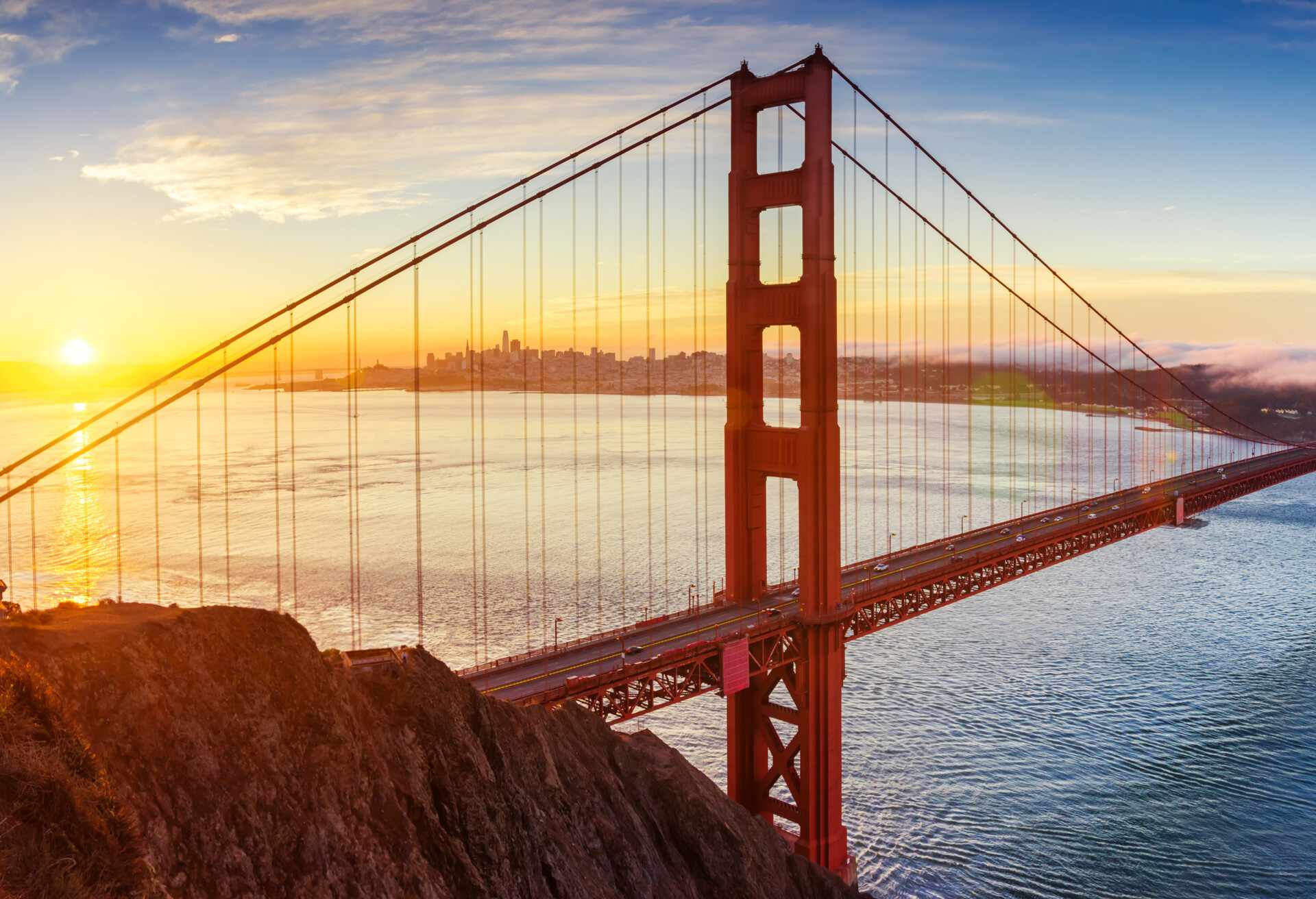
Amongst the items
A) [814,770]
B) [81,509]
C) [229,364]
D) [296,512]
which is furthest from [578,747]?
[81,509]

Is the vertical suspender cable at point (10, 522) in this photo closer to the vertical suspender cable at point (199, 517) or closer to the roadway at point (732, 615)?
the vertical suspender cable at point (199, 517)

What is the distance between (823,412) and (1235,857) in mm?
17916

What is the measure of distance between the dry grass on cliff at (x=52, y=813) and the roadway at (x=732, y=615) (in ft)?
31.4

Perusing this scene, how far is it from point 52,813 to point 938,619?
51245 mm

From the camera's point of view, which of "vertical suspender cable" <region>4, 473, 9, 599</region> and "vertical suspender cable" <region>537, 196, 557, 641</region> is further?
"vertical suspender cable" <region>537, 196, 557, 641</region>

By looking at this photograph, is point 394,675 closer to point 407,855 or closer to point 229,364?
point 407,855

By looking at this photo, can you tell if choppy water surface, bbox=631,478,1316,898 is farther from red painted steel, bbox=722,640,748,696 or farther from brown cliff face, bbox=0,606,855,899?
brown cliff face, bbox=0,606,855,899

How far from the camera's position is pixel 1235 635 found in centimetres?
5072

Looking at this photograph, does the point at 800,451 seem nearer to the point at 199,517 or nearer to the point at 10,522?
the point at 199,517

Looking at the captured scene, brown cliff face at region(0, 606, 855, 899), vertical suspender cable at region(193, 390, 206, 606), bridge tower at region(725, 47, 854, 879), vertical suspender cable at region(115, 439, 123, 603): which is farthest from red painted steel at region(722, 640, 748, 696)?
vertical suspender cable at region(115, 439, 123, 603)

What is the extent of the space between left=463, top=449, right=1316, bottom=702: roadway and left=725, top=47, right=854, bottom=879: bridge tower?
186 cm

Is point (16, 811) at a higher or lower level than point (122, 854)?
higher

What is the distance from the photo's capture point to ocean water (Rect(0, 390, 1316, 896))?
29.8 metres

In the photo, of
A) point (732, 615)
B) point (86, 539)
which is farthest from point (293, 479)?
point (732, 615)
